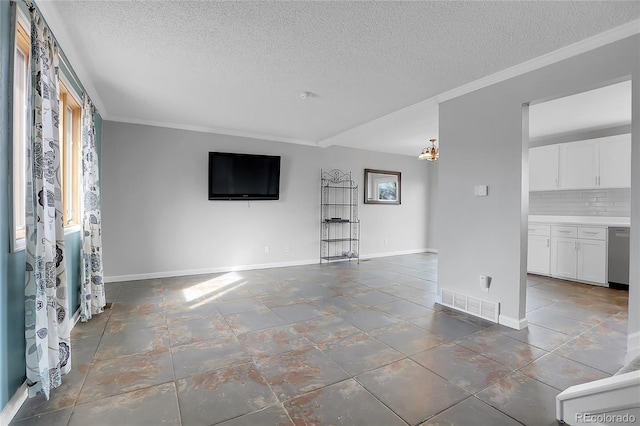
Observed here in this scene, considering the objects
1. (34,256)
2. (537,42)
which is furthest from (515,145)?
(34,256)

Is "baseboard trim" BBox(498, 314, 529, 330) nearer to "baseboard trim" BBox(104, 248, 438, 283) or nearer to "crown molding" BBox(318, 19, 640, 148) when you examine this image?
"crown molding" BBox(318, 19, 640, 148)

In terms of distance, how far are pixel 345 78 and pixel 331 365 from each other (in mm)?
2682

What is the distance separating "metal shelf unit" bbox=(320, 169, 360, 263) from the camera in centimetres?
646

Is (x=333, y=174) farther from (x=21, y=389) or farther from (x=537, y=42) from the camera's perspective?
(x=21, y=389)

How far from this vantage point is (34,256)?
1819 mm

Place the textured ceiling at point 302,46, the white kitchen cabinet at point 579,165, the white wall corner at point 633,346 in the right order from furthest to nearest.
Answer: the white kitchen cabinet at point 579,165 → the white wall corner at point 633,346 → the textured ceiling at point 302,46

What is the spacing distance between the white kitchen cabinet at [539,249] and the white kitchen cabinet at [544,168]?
2.49ft

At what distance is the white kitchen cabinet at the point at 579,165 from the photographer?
192 inches

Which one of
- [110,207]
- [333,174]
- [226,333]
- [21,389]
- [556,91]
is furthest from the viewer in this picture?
[333,174]

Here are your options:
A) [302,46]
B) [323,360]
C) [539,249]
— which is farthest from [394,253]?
[302,46]

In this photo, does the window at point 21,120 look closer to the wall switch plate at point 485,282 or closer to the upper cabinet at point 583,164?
the wall switch plate at point 485,282

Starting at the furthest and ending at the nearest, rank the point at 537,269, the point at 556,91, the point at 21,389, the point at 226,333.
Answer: the point at 537,269 → the point at 226,333 → the point at 556,91 → the point at 21,389

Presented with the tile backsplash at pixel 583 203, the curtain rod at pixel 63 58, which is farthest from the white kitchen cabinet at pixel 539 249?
the curtain rod at pixel 63 58

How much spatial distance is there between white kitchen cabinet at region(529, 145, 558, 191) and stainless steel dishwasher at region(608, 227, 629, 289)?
3.80 ft
